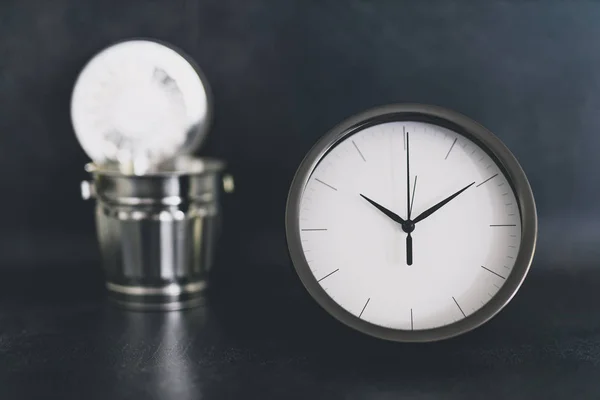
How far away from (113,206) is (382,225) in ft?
1.51

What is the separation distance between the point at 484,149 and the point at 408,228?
0.15 meters

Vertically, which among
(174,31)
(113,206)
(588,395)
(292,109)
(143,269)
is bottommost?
(588,395)

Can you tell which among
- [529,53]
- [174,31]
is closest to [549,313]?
[529,53]

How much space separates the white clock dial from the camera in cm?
109

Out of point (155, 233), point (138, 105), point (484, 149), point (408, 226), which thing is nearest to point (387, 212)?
point (408, 226)

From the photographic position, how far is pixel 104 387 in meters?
0.97

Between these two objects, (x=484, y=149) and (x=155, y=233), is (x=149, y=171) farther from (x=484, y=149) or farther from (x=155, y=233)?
(x=484, y=149)

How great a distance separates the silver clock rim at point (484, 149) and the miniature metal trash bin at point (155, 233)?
0.28m

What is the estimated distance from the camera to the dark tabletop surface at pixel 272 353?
964 millimetres

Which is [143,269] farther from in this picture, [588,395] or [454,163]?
[588,395]

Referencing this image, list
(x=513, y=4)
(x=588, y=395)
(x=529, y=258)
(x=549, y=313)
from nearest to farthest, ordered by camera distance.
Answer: (x=588, y=395), (x=529, y=258), (x=549, y=313), (x=513, y=4)

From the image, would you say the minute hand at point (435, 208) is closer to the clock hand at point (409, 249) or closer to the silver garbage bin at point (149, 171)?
the clock hand at point (409, 249)

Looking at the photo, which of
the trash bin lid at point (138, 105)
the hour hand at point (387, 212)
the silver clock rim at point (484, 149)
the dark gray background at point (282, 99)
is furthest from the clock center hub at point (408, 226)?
the trash bin lid at point (138, 105)

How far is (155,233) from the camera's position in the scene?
1308mm
